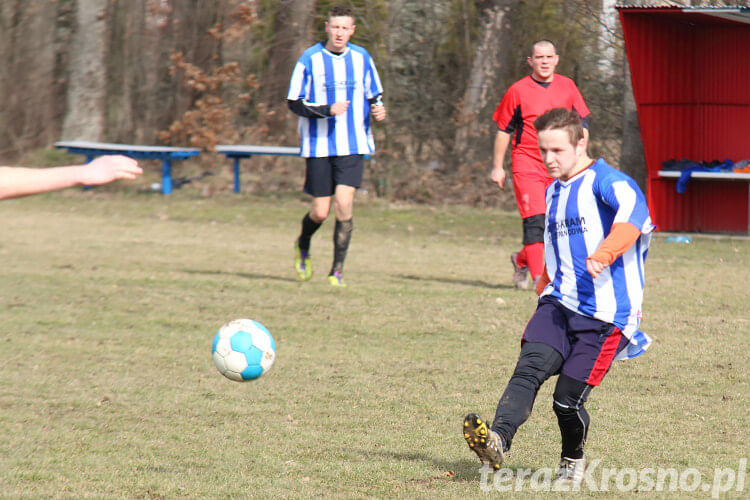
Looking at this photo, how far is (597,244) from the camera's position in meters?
3.70

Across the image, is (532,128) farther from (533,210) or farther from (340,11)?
(340,11)

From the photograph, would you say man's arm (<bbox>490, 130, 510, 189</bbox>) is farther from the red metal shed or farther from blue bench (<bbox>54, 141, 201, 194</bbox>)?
blue bench (<bbox>54, 141, 201, 194</bbox>)

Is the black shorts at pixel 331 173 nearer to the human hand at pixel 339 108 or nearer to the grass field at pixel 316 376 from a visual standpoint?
the human hand at pixel 339 108

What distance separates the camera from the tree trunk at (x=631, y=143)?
12.8 m

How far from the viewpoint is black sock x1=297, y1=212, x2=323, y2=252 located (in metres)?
8.21

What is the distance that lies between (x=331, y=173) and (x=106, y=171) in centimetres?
522

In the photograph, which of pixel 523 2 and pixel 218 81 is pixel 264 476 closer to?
pixel 523 2

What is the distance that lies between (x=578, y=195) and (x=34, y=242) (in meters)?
8.68

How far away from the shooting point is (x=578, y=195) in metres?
3.70

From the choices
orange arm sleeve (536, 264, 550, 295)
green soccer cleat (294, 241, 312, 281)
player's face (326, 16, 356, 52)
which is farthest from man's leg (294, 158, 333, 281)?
orange arm sleeve (536, 264, 550, 295)

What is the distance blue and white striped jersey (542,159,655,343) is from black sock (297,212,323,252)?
179 inches

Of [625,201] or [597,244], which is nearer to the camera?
[625,201]

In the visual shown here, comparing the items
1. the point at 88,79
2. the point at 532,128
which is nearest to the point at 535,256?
the point at 532,128

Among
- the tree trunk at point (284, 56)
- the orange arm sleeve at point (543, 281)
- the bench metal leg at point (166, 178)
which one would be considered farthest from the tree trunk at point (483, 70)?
the orange arm sleeve at point (543, 281)
